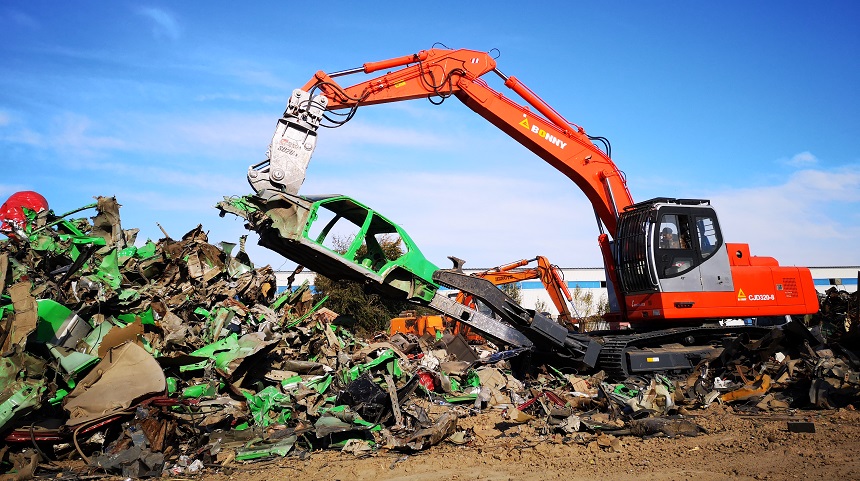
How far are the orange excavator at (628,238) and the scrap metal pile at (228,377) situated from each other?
73 centimetres

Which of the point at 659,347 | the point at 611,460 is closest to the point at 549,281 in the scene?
the point at 659,347

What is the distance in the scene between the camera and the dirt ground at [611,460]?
5.24 m

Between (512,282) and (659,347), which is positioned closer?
(659,347)

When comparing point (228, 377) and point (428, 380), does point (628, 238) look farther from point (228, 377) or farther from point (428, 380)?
point (228, 377)

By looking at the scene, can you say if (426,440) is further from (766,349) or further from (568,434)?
(766,349)

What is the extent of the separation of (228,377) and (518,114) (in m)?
6.22

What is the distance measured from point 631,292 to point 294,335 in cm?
560

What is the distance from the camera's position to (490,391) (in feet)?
30.4

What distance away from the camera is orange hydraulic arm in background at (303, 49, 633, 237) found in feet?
32.0

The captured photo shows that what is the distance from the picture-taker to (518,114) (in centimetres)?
1047

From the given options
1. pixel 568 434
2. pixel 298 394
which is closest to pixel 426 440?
pixel 568 434

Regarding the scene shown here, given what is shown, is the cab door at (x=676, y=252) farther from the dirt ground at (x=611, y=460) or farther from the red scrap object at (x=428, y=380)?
the red scrap object at (x=428, y=380)

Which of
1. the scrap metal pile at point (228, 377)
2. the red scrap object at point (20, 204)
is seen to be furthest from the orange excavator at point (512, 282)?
the red scrap object at point (20, 204)

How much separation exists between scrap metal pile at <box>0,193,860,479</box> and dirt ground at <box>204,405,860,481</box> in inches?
9.9
